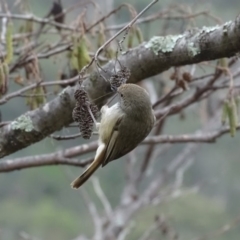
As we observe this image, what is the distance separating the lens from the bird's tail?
6.18 feet

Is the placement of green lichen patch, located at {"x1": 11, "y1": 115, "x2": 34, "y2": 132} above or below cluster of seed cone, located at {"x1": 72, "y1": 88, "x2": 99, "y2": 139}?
below

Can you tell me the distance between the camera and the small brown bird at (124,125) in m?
1.88

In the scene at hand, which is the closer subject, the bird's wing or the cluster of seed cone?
the cluster of seed cone

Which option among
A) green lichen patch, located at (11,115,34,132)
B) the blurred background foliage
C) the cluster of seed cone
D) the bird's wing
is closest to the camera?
the cluster of seed cone

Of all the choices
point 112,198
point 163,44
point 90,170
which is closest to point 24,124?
point 90,170

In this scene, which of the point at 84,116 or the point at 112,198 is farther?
the point at 112,198

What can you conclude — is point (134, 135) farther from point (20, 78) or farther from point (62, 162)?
point (20, 78)

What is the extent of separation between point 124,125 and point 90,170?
0.49ft

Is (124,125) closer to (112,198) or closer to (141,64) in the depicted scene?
(141,64)

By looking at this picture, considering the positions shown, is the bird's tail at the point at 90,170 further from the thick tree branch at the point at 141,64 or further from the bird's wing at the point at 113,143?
the thick tree branch at the point at 141,64

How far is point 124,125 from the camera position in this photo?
191 cm

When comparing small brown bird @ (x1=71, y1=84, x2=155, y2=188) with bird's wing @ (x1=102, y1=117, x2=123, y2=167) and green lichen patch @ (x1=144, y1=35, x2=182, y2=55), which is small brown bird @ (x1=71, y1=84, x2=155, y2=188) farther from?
green lichen patch @ (x1=144, y1=35, x2=182, y2=55)

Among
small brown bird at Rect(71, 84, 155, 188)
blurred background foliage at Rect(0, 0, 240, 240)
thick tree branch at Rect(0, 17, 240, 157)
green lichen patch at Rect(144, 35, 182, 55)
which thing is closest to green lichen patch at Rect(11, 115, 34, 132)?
thick tree branch at Rect(0, 17, 240, 157)

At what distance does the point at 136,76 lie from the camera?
2051 millimetres
